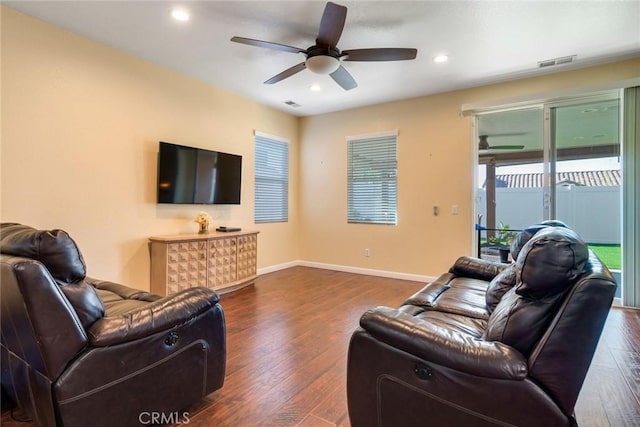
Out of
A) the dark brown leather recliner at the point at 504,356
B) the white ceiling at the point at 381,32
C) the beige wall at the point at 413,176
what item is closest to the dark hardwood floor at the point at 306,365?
the dark brown leather recliner at the point at 504,356

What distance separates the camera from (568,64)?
12.4 ft

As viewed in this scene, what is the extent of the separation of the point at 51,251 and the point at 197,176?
9.70 ft

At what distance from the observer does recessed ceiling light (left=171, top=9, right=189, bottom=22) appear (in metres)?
2.74

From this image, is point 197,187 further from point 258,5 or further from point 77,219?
point 258,5

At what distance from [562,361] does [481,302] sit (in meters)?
1.12

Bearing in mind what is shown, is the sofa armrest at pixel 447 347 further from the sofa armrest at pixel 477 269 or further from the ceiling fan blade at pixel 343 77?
the ceiling fan blade at pixel 343 77

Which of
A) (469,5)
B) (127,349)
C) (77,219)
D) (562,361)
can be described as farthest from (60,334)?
(469,5)

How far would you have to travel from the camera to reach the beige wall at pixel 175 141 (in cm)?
292

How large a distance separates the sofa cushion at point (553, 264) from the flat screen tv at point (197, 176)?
378 cm

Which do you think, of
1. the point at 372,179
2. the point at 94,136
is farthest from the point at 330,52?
the point at 372,179

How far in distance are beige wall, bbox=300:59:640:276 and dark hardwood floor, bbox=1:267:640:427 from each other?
1.07 m

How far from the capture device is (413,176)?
16.4 ft

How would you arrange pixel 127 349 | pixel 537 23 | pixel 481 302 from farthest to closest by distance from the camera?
pixel 537 23 < pixel 481 302 < pixel 127 349

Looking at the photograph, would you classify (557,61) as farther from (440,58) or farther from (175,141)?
(175,141)
